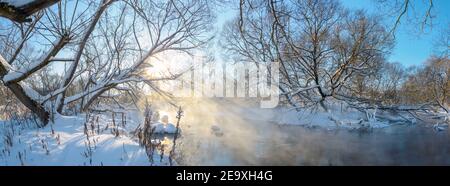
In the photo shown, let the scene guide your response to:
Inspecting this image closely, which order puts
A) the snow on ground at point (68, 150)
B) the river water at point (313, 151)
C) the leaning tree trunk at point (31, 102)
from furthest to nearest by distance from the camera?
1. the river water at point (313, 151)
2. the leaning tree trunk at point (31, 102)
3. the snow on ground at point (68, 150)

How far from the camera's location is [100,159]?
508cm

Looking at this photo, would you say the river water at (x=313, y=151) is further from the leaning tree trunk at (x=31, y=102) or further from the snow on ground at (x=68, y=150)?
the leaning tree trunk at (x=31, y=102)

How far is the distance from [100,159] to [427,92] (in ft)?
120

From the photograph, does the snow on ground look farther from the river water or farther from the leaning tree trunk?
the river water

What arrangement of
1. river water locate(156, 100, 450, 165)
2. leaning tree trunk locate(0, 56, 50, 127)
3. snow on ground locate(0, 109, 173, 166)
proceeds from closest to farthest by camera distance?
snow on ground locate(0, 109, 173, 166)
leaning tree trunk locate(0, 56, 50, 127)
river water locate(156, 100, 450, 165)

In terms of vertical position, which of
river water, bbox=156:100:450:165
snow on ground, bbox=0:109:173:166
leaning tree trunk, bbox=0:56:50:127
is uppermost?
leaning tree trunk, bbox=0:56:50:127

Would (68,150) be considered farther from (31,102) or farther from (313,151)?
(313,151)

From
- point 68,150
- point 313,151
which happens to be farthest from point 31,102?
point 313,151

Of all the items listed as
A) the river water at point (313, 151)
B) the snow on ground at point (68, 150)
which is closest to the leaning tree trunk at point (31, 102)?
the snow on ground at point (68, 150)

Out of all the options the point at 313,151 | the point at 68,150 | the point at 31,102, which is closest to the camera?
the point at 68,150

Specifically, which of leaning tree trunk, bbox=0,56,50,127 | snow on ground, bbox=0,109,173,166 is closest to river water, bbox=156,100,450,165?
snow on ground, bbox=0,109,173,166
